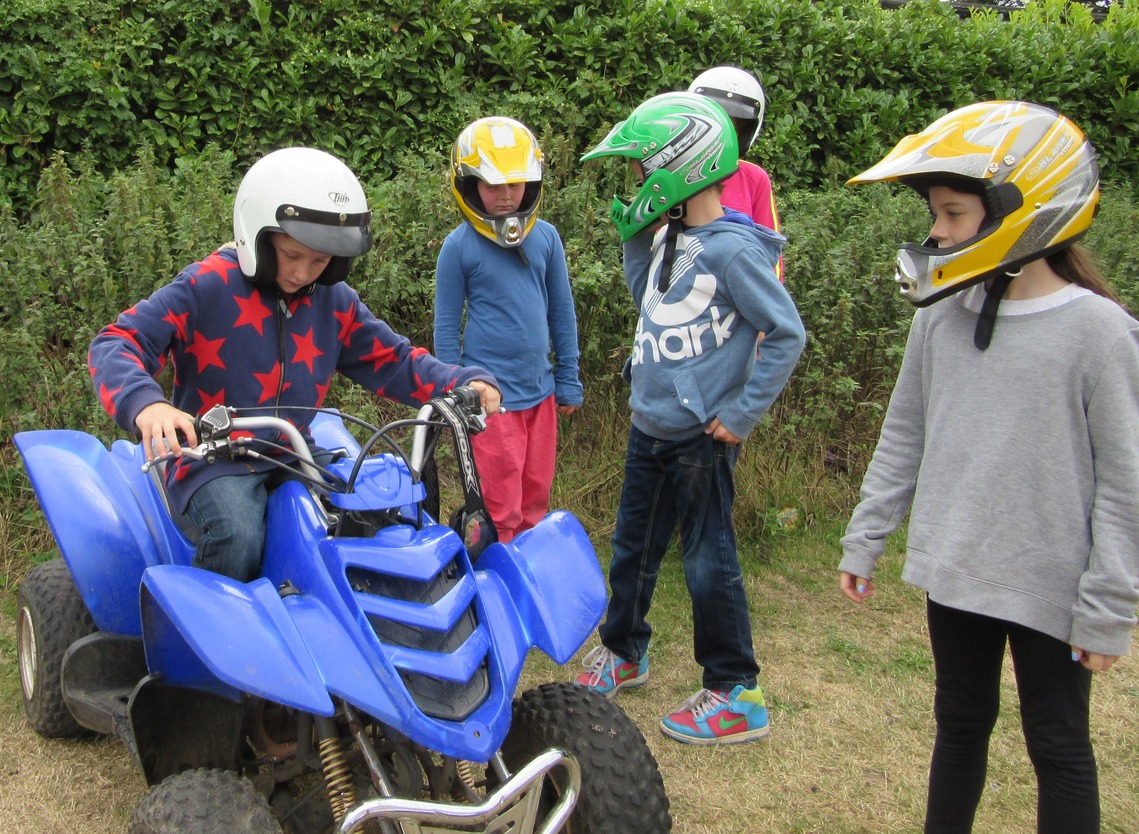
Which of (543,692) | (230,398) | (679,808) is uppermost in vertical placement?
(230,398)

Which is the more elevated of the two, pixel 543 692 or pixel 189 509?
pixel 189 509

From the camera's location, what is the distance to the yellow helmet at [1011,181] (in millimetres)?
2115

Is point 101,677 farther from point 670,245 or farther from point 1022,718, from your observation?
point 1022,718

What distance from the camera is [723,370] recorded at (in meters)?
3.18

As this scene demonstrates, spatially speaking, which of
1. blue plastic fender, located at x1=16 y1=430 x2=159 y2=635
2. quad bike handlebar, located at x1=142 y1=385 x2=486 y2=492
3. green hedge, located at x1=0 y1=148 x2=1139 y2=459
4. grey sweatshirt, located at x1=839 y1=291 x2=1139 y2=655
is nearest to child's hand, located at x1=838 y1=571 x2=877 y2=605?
grey sweatshirt, located at x1=839 y1=291 x2=1139 y2=655

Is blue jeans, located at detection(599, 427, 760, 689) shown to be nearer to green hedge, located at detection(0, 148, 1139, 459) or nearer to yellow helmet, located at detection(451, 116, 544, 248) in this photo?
yellow helmet, located at detection(451, 116, 544, 248)

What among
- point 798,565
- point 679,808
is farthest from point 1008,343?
point 798,565

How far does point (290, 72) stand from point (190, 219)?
6.83 feet

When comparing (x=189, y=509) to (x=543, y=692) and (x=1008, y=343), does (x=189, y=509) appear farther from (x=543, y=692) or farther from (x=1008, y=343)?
(x=1008, y=343)

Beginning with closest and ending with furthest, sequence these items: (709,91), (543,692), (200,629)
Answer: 1. (200,629)
2. (543,692)
3. (709,91)

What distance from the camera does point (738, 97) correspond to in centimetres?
407

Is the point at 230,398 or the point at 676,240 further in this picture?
the point at 676,240

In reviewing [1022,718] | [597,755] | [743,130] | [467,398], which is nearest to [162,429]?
[467,398]

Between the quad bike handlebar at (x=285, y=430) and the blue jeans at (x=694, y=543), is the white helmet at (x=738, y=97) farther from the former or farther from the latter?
the quad bike handlebar at (x=285, y=430)
